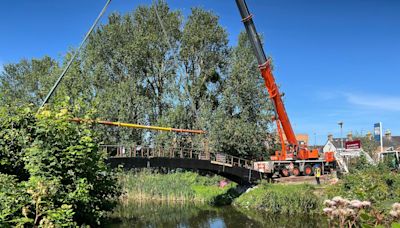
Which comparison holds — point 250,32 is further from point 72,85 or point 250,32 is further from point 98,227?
point 72,85

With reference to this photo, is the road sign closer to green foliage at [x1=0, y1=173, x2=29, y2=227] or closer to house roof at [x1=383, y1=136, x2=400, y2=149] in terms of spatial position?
house roof at [x1=383, y1=136, x2=400, y2=149]

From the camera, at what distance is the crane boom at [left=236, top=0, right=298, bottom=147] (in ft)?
78.9

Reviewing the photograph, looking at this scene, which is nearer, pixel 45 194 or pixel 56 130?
pixel 45 194

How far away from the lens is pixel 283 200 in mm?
23125

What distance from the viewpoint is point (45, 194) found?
615cm

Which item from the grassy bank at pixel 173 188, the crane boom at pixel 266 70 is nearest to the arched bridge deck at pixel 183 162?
the grassy bank at pixel 173 188

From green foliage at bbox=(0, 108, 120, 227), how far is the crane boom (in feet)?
56.9

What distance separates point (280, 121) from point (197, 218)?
28.6 feet

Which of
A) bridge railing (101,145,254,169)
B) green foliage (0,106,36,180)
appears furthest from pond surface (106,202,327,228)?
green foliage (0,106,36,180)

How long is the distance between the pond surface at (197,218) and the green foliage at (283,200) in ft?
2.75

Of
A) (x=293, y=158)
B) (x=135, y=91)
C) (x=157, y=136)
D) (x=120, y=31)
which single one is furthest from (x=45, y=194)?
(x=120, y=31)

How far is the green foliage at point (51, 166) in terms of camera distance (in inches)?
253

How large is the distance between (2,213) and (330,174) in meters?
25.5

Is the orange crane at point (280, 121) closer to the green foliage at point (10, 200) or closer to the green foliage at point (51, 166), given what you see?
the green foliage at point (51, 166)
